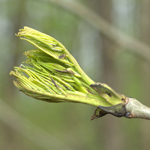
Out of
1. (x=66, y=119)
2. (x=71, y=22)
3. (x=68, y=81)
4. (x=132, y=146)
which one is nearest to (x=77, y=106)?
(x=66, y=119)

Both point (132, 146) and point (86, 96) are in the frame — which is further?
point (132, 146)

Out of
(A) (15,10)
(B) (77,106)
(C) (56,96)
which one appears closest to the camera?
(C) (56,96)

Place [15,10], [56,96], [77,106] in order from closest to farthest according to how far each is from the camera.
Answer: [56,96]
[15,10]
[77,106]

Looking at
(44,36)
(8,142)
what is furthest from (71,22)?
(44,36)

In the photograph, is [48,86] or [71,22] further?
[71,22]

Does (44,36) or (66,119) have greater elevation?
(44,36)

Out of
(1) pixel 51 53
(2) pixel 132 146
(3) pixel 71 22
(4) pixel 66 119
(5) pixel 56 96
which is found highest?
(3) pixel 71 22

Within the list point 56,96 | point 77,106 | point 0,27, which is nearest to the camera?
point 56,96

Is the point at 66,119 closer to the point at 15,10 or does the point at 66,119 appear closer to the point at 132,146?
the point at 132,146

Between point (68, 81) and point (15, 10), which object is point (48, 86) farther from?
point (15, 10)
